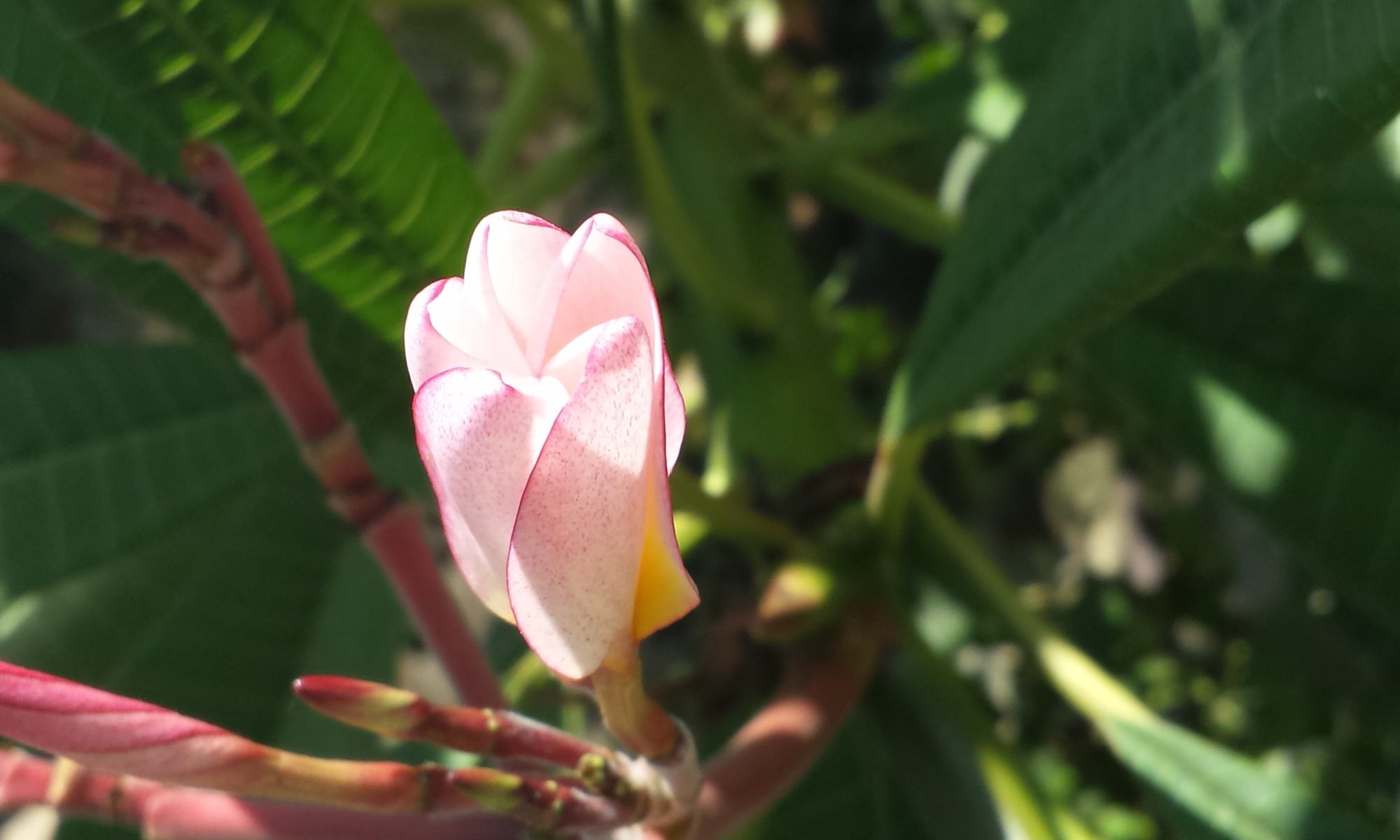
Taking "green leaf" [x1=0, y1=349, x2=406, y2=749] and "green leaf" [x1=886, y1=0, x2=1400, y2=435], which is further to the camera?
"green leaf" [x1=0, y1=349, x2=406, y2=749]

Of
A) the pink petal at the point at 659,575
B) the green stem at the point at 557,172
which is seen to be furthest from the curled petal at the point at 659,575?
the green stem at the point at 557,172

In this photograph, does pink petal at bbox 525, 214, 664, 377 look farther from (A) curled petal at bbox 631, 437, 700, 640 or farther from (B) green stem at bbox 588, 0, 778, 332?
(B) green stem at bbox 588, 0, 778, 332

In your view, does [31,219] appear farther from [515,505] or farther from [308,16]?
[515,505]

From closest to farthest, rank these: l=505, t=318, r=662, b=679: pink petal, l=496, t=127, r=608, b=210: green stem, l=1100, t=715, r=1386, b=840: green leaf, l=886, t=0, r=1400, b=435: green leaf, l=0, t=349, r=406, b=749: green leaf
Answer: l=505, t=318, r=662, b=679: pink petal < l=886, t=0, r=1400, b=435: green leaf < l=1100, t=715, r=1386, b=840: green leaf < l=0, t=349, r=406, b=749: green leaf < l=496, t=127, r=608, b=210: green stem

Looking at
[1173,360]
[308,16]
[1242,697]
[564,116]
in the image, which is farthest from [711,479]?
[564,116]

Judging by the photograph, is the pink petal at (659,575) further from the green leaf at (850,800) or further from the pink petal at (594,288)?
the green leaf at (850,800)

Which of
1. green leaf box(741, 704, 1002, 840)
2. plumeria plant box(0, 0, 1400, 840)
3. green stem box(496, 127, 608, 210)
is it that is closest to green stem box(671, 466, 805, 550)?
plumeria plant box(0, 0, 1400, 840)
